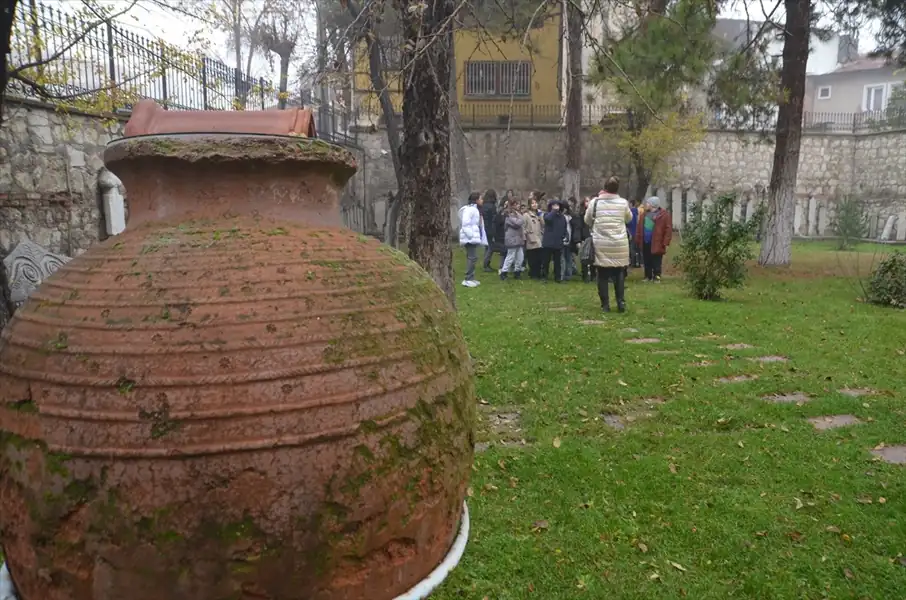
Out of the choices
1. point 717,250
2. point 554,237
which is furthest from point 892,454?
point 554,237

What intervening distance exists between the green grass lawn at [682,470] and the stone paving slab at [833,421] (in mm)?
67

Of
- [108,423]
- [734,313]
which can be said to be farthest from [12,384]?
[734,313]

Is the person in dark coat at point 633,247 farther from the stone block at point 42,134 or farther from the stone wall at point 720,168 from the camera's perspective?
the stone block at point 42,134

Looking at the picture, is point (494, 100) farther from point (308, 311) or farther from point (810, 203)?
point (308, 311)

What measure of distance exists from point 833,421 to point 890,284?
5.79 m

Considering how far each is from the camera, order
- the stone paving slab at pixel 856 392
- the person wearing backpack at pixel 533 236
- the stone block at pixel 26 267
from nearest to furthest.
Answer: the stone paving slab at pixel 856 392 → the stone block at pixel 26 267 → the person wearing backpack at pixel 533 236

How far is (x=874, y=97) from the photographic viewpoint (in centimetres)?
3659

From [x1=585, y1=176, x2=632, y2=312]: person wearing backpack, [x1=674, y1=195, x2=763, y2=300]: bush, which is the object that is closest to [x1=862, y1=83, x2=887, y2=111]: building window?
[x1=674, y1=195, x2=763, y2=300]: bush

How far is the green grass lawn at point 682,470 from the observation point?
279 cm

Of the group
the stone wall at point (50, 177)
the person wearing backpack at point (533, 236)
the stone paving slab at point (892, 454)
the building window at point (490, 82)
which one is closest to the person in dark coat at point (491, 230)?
the person wearing backpack at point (533, 236)

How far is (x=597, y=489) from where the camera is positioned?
3.51m

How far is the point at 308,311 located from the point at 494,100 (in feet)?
77.7

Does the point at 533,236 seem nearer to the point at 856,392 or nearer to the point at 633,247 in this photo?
the point at 633,247

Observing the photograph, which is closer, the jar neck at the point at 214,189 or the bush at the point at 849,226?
the jar neck at the point at 214,189
